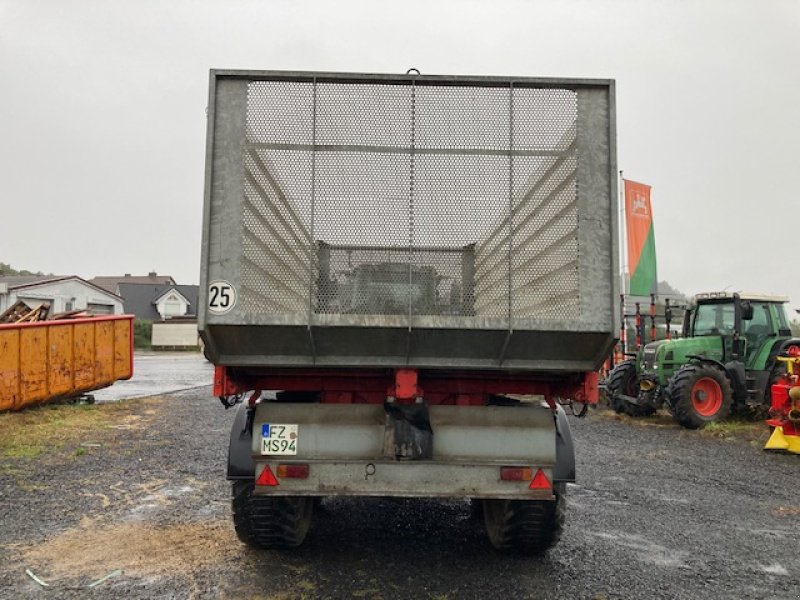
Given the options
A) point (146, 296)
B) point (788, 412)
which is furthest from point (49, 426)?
point (146, 296)

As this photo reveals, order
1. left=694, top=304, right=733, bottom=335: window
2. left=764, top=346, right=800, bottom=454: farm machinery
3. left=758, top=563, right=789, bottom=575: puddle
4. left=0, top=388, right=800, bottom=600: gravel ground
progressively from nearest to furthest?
left=0, top=388, right=800, bottom=600: gravel ground, left=758, top=563, right=789, bottom=575: puddle, left=764, top=346, right=800, bottom=454: farm machinery, left=694, top=304, right=733, bottom=335: window

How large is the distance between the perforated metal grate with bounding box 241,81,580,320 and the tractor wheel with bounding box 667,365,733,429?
8747mm

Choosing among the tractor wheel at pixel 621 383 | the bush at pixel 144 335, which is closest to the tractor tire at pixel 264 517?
the tractor wheel at pixel 621 383

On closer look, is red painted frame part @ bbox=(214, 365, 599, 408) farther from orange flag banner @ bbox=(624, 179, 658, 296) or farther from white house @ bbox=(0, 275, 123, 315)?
white house @ bbox=(0, 275, 123, 315)

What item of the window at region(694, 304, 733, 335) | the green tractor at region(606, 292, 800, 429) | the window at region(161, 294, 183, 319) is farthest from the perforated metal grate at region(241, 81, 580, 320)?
the window at region(161, 294, 183, 319)

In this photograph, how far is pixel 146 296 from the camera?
6138 cm

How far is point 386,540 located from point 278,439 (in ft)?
5.18

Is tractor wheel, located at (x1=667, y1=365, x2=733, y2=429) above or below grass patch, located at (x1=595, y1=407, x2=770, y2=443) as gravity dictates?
above

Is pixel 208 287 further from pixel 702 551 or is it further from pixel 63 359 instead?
pixel 63 359

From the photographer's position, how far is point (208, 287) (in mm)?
3393

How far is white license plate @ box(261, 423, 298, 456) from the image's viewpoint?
12.1 feet

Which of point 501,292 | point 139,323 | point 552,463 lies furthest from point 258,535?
point 139,323

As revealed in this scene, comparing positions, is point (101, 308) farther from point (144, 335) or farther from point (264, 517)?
point (264, 517)

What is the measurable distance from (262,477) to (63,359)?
393 inches
